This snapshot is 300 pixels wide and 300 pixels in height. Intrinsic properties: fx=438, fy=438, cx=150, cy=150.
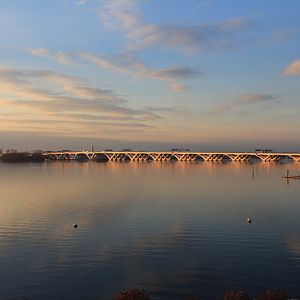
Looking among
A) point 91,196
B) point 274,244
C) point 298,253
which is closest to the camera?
point 298,253

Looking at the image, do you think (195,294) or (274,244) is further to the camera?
(274,244)

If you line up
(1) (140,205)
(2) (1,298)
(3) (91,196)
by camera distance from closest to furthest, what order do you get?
(2) (1,298) < (1) (140,205) < (3) (91,196)

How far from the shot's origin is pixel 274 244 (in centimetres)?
4050

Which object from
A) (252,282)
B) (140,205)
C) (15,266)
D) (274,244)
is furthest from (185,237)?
(140,205)

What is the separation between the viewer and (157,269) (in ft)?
105

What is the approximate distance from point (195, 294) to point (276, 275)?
718 centimetres

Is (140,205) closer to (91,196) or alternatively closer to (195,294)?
(91,196)

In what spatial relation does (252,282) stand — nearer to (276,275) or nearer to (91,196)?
(276,275)

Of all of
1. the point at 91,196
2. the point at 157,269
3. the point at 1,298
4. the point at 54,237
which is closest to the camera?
the point at 1,298

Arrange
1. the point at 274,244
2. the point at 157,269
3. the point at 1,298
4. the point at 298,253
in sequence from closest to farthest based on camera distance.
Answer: the point at 1,298
the point at 157,269
the point at 298,253
the point at 274,244

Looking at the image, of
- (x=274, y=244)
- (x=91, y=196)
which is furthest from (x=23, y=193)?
(x=274, y=244)

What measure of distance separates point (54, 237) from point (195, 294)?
20477 millimetres

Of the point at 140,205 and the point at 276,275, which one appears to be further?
the point at 140,205

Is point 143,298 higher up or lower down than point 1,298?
higher up
